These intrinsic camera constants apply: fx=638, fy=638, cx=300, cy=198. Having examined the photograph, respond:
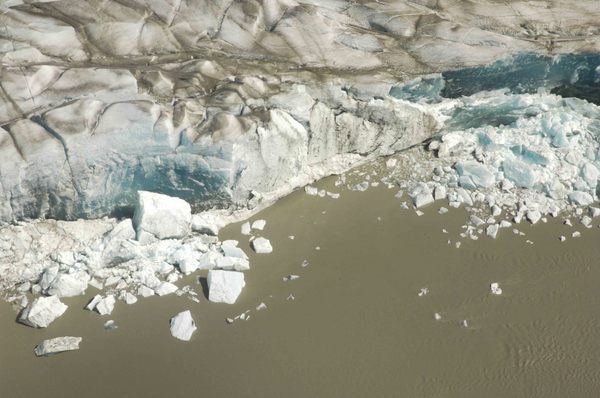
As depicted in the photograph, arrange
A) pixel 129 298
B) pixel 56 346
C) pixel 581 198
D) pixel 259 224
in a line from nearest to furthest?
pixel 56 346 < pixel 129 298 < pixel 259 224 < pixel 581 198

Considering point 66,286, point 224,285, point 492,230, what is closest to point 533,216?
point 492,230

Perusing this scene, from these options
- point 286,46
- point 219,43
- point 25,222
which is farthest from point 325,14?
point 25,222

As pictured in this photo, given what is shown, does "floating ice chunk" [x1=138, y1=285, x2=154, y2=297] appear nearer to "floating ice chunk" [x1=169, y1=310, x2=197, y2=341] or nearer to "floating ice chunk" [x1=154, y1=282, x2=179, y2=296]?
"floating ice chunk" [x1=154, y1=282, x2=179, y2=296]

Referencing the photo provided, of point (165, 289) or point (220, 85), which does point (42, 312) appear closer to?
point (165, 289)

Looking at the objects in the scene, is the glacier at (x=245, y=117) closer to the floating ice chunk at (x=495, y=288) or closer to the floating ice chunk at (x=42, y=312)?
the floating ice chunk at (x=42, y=312)

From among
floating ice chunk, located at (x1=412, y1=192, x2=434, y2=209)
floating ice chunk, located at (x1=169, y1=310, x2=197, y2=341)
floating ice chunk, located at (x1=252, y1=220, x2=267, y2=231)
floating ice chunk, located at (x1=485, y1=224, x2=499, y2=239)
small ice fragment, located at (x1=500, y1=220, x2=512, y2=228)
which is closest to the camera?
floating ice chunk, located at (x1=169, y1=310, x2=197, y2=341)

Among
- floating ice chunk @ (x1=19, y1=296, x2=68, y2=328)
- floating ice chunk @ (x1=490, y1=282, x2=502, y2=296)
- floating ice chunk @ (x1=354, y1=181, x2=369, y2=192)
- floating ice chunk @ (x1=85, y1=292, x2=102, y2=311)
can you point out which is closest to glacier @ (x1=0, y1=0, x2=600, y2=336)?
floating ice chunk @ (x1=85, y1=292, x2=102, y2=311)

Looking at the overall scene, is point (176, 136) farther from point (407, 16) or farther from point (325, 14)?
point (407, 16)
